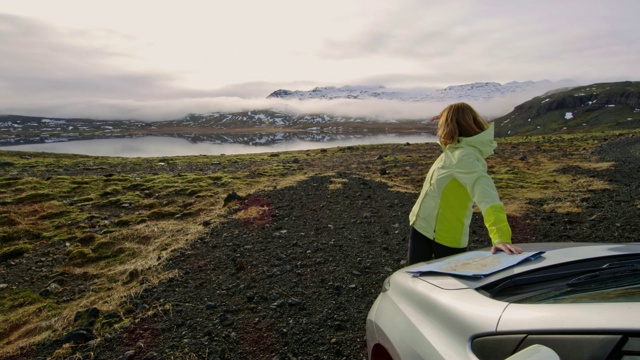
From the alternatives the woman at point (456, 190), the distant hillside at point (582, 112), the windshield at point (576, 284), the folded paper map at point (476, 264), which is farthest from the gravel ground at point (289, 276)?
the distant hillside at point (582, 112)

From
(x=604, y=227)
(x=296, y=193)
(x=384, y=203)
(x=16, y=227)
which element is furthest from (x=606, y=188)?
(x=16, y=227)

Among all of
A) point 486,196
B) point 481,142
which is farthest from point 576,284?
point 481,142

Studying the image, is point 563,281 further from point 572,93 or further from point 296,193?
Result: point 572,93

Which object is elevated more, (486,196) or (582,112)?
(582,112)

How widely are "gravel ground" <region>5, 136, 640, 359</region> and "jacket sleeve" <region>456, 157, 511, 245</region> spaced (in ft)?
8.23

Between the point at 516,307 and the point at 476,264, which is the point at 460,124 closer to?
the point at 476,264

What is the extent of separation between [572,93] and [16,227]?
213m

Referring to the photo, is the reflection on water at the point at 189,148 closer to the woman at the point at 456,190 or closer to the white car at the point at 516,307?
the woman at the point at 456,190

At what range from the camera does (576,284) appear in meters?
2.61

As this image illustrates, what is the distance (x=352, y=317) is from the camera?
5.71 m

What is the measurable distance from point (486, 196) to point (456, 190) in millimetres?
509

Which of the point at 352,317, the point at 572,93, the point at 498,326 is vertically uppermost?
the point at 572,93

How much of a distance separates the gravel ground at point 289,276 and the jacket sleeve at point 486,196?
8.23 ft

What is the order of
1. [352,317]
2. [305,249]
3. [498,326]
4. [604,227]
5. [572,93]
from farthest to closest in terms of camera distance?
[572,93] → [604,227] → [305,249] → [352,317] → [498,326]
